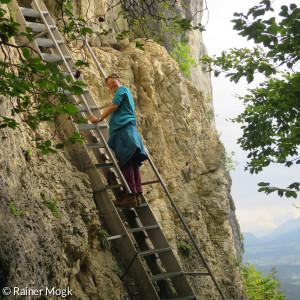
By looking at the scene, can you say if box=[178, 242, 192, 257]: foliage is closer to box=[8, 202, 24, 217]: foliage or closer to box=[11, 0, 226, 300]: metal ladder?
box=[11, 0, 226, 300]: metal ladder

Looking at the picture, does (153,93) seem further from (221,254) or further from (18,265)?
(18,265)

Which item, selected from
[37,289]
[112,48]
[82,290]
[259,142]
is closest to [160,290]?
[82,290]

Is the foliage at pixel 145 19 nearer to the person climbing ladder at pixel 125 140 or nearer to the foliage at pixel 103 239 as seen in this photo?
the person climbing ladder at pixel 125 140

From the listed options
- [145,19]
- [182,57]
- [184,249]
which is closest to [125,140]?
[184,249]

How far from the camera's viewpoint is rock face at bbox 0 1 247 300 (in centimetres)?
423

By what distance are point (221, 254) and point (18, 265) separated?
235 inches

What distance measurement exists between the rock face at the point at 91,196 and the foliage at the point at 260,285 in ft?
4.24

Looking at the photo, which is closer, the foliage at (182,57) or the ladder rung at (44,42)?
the ladder rung at (44,42)

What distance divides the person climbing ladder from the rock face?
691mm

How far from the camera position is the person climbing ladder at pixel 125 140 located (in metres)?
6.11

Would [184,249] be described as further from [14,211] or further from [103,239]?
[14,211]

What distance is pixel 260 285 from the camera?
43.8 ft

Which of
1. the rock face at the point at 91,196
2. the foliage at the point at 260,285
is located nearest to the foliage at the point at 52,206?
the rock face at the point at 91,196

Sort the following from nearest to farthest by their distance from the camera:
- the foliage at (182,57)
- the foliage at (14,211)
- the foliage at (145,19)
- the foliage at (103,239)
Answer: the foliage at (14,211), the foliage at (145,19), the foliage at (103,239), the foliage at (182,57)
